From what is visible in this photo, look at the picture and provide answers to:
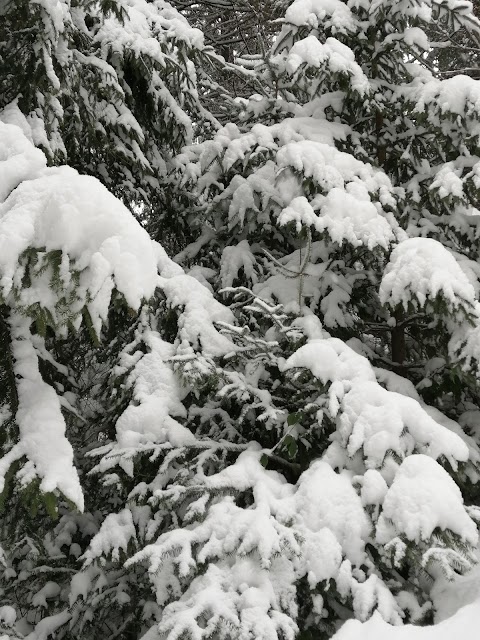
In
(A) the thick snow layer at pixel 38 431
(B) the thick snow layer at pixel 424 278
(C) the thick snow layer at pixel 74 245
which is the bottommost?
(B) the thick snow layer at pixel 424 278

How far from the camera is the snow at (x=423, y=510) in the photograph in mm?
2010

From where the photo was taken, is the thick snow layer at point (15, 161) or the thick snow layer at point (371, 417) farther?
the thick snow layer at point (371, 417)

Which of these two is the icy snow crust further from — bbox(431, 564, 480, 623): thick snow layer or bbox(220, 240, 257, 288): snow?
bbox(220, 240, 257, 288): snow

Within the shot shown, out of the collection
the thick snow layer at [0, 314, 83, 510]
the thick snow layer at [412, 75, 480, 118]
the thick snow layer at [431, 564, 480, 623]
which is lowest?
the thick snow layer at [431, 564, 480, 623]

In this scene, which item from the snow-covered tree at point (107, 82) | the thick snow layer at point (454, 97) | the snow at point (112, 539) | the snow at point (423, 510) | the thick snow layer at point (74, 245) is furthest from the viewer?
the thick snow layer at point (454, 97)

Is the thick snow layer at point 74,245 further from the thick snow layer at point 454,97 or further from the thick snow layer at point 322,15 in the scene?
the thick snow layer at point 322,15

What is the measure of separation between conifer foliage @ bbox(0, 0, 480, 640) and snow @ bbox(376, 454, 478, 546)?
1 centimetres

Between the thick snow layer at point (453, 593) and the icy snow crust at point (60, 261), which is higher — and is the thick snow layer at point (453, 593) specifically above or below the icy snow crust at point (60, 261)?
below

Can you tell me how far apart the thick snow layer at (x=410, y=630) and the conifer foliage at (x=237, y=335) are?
0.06ft

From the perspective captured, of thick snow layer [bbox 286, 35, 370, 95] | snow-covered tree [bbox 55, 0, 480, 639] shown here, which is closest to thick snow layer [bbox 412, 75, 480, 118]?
snow-covered tree [bbox 55, 0, 480, 639]

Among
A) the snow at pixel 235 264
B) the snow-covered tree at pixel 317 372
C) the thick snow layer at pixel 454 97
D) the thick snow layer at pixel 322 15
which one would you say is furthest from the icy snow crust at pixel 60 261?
the thick snow layer at pixel 322 15

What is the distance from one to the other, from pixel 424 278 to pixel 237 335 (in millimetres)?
1027

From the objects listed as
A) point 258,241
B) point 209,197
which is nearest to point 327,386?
point 258,241

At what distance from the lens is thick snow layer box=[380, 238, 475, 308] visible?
2.72 m
